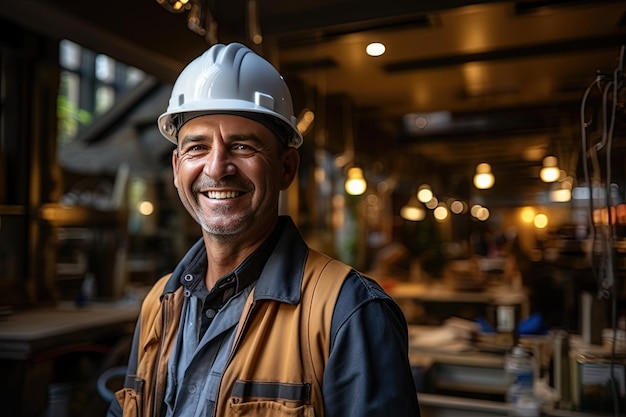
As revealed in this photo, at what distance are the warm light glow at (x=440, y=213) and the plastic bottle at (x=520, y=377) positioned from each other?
245 centimetres

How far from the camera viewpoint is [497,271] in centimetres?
455

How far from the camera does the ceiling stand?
2.53m

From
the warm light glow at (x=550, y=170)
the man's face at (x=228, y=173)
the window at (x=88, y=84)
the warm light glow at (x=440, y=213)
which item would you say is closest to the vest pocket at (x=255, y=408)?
the man's face at (x=228, y=173)

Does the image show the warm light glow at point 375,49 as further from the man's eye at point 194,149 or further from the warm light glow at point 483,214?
the man's eye at point 194,149

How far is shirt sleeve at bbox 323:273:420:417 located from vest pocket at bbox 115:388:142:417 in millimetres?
499

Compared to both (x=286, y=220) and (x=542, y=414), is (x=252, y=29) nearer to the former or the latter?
A: (x=286, y=220)

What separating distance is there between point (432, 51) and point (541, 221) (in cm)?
132

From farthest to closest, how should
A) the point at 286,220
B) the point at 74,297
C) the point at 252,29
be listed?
the point at 74,297, the point at 252,29, the point at 286,220

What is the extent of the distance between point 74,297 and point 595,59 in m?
4.46

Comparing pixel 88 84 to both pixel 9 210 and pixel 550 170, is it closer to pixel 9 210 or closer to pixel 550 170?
pixel 9 210

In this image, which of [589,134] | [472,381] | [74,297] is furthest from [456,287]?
[74,297]

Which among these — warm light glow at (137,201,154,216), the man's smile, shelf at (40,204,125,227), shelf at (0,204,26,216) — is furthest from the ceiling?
warm light glow at (137,201,154,216)

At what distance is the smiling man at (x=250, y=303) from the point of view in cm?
112

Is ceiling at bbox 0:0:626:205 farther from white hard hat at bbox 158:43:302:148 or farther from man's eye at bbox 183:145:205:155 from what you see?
man's eye at bbox 183:145:205:155
